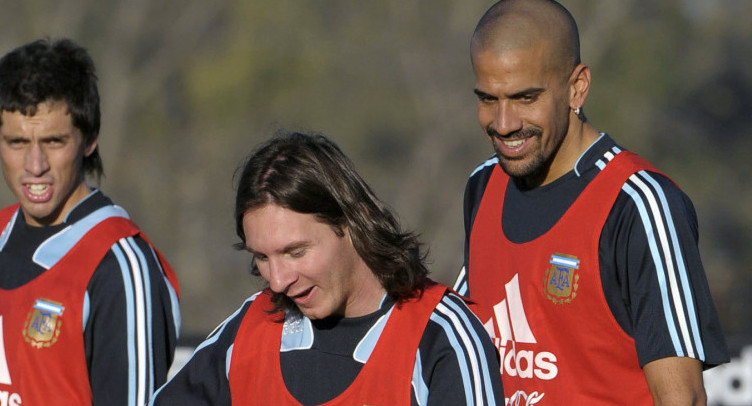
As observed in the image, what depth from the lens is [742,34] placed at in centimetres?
1620

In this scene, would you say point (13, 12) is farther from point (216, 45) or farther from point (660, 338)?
point (660, 338)

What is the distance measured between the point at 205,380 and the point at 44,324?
93 cm

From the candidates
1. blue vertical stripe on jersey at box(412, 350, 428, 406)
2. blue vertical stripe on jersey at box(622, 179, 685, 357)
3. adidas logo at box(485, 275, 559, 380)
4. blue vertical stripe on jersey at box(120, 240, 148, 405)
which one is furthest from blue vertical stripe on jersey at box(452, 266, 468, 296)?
blue vertical stripe on jersey at box(412, 350, 428, 406)

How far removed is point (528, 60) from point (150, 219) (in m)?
13.6

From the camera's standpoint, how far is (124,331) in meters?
3.84

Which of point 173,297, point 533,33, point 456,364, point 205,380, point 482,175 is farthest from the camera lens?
point 482,175

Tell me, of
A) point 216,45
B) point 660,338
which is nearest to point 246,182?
point 660,338

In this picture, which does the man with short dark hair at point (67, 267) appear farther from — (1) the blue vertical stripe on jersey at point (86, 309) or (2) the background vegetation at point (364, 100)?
(2) the background vegetation at point (364, 100)

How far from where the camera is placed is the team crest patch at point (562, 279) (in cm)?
366

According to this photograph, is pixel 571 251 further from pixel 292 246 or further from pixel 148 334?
pixel 148 334

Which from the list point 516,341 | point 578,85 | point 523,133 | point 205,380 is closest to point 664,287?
point 516,341

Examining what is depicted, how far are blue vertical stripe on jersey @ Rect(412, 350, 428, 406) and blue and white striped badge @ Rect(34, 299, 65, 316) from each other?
139 centimetres

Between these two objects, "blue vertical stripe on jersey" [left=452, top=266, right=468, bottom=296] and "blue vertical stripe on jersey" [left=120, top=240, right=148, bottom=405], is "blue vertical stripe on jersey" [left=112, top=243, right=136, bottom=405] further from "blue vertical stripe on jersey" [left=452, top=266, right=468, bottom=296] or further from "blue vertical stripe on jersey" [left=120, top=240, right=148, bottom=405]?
"blue vertical stripe on jersey" [left=452, top=266, right=468, bottom=296]

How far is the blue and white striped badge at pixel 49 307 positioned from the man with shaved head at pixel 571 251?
Answer: 1.31 metres
